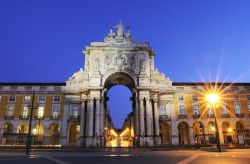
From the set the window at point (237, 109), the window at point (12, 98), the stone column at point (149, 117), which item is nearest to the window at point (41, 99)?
the window at point (12, 98)

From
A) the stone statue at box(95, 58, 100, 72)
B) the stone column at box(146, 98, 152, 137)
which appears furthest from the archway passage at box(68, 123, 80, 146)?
the stone column at box(146, 98, 152, 137)

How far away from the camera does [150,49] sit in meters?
62.9

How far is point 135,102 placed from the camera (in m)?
59.3

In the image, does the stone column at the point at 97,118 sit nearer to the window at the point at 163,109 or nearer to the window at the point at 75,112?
the window at the point at 75,112

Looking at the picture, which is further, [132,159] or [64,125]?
[64,125]

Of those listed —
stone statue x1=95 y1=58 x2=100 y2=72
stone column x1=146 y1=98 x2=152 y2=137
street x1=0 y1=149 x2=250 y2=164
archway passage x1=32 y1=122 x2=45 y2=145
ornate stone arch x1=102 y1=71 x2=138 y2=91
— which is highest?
stone statue x1=95 y1=58 x2=100 y2=72

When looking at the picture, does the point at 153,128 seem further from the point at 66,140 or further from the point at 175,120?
the point at 66,140

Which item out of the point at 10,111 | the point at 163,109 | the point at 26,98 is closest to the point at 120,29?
the point at 163,109

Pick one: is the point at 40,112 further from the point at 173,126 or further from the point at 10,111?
the point at 173,126

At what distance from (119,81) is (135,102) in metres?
9.57

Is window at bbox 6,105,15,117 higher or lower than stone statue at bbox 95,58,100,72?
lower

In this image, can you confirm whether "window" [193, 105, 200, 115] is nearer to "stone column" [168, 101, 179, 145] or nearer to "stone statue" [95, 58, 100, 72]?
"stone column" [168, 101, 179, 145]

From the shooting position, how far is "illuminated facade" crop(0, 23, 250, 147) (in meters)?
56.4

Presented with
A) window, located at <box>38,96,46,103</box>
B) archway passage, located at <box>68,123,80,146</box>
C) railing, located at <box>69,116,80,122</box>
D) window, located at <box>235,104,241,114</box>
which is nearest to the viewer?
railing, located at <box>69,116,80,122</box>
